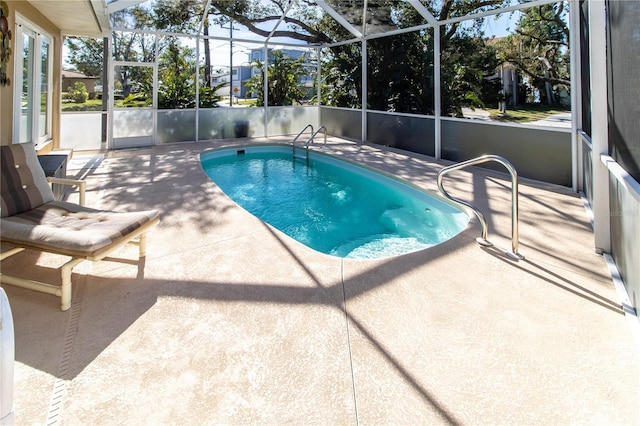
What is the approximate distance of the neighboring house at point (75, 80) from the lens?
881cm

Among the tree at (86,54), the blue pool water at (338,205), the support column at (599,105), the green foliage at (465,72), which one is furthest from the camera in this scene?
the tree at (86,54)

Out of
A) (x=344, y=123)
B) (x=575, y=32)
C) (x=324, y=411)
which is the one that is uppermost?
(x=575, y=32)

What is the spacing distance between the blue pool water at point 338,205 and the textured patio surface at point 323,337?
1.29m

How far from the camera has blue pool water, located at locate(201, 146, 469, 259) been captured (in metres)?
5.20

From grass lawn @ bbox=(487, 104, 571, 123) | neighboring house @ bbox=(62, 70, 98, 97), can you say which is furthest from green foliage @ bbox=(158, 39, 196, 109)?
grass lawn @ bbox=(487, 104, 571, 123)

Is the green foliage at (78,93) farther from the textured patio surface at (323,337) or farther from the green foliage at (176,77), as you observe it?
the textured patio surface at (323,337)

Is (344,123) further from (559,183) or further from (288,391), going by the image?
(288,391)

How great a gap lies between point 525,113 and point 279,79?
26.0 feet

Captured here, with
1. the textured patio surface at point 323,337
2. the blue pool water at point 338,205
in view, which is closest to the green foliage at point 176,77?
the blue pool water at point 338,205

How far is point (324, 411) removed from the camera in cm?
184

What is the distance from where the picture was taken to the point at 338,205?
668cm

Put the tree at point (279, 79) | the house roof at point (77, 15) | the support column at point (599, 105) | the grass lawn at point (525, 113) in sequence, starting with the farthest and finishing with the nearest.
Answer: the tree at point (279, 79), the grass lawn at point (525, 113), the house roof at point (77, 15), the support column at point (599, 105)

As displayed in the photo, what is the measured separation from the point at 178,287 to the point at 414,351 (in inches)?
72.3

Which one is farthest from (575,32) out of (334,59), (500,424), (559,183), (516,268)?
(334,59)
